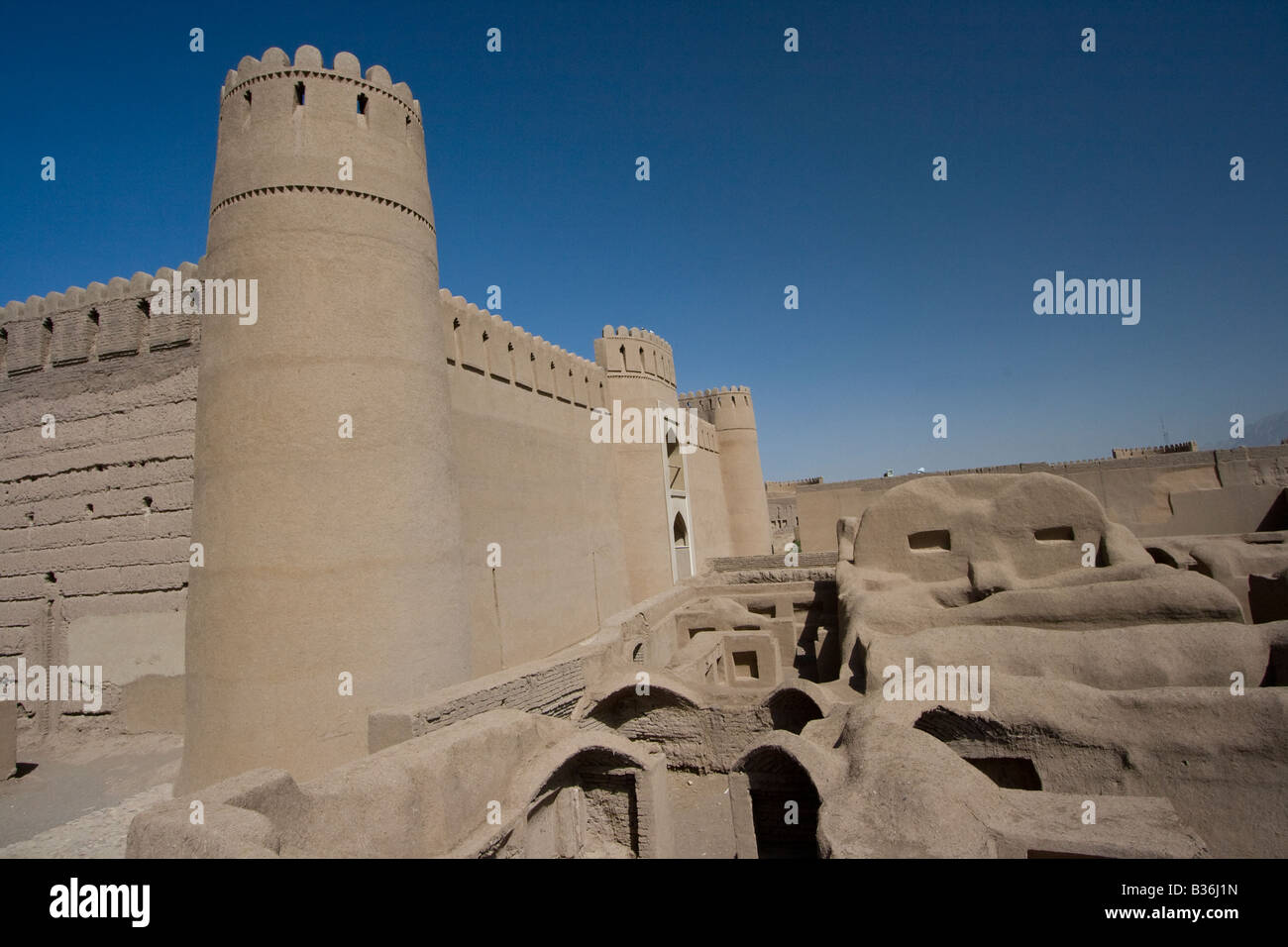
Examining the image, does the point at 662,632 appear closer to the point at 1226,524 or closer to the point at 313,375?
the point at 313,375

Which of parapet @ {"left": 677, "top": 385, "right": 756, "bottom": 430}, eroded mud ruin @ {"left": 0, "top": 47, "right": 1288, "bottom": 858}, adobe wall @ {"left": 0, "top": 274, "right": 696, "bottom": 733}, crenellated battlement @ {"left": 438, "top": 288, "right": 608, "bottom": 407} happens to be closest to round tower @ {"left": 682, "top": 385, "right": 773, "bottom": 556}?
parapet @ {"left": 677, "top": 385, "right": 756, "bottom": 430}

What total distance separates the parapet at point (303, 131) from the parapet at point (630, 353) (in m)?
10.3

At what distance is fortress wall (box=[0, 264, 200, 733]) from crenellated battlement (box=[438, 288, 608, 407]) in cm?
355

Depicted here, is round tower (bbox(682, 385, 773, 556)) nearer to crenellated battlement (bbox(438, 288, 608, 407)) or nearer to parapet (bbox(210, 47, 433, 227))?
crenellated battlement (bbox(438, 288, 608, 407))

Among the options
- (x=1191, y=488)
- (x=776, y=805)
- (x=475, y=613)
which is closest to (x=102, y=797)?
(x=475, y=613)

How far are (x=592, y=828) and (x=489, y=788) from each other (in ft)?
5.62

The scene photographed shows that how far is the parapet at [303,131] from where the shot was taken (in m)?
7.55

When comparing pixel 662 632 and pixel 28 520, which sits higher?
pixel 28 520

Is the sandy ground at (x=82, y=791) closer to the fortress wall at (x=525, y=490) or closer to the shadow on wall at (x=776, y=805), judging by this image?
the fortress wall at (x=525, y=490)

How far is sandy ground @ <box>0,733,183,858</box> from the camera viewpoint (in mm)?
7391

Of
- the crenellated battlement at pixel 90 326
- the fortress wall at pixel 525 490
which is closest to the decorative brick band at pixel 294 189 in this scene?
the fortress wall at pixel 525 490

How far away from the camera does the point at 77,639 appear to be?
10.4 m
